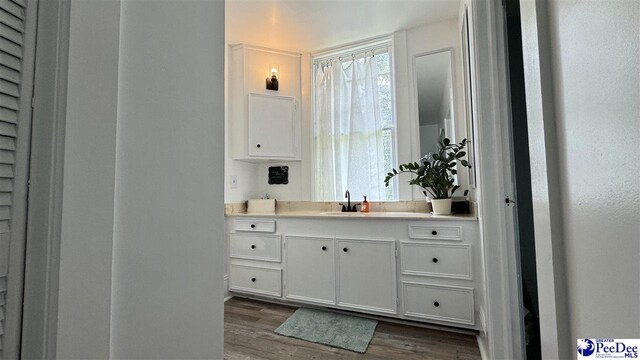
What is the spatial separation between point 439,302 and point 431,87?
1.96 m

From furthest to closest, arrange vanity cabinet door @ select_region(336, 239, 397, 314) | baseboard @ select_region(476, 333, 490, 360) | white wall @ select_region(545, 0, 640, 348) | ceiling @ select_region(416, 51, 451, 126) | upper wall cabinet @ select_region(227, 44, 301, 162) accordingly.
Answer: upper wall cabinet @ select_region(227, 44, 301, 162) < ceiling @ select_region(416, 51, 451, 126) < vanity cabinet door @ select_region(336, 239, 397, 314) < baseboard @ select_region(476, 333, 490, 360) < white wall @ select_region(545, 0, 640, 348)

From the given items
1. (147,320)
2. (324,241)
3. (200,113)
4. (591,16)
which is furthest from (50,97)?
(324,241)

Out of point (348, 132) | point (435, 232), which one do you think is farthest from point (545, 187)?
point (348, 132)

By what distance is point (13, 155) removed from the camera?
575mm

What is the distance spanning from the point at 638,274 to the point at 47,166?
38.9 inches

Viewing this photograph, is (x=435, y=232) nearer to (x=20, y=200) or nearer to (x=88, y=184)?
(x=88, y=184)

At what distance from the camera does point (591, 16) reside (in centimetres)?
35

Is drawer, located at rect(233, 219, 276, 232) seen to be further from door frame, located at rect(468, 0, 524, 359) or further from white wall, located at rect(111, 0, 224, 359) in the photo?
door frame, located at rect(468, 0, 524, 359)

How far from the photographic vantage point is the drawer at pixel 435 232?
1.96 m

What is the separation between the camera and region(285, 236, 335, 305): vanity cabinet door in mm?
2309

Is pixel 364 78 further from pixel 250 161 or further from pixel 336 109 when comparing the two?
pixel 250 161

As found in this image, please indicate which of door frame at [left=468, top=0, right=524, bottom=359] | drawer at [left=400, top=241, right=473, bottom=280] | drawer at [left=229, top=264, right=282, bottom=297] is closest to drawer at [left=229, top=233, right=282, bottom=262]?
drawer at [left=229, top=264, right=282, bottom=297]

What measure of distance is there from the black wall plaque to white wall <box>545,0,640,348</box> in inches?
111

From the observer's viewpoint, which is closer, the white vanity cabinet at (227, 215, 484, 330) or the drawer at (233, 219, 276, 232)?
the white vanity cabinet at (227, 215, 484, 330)
